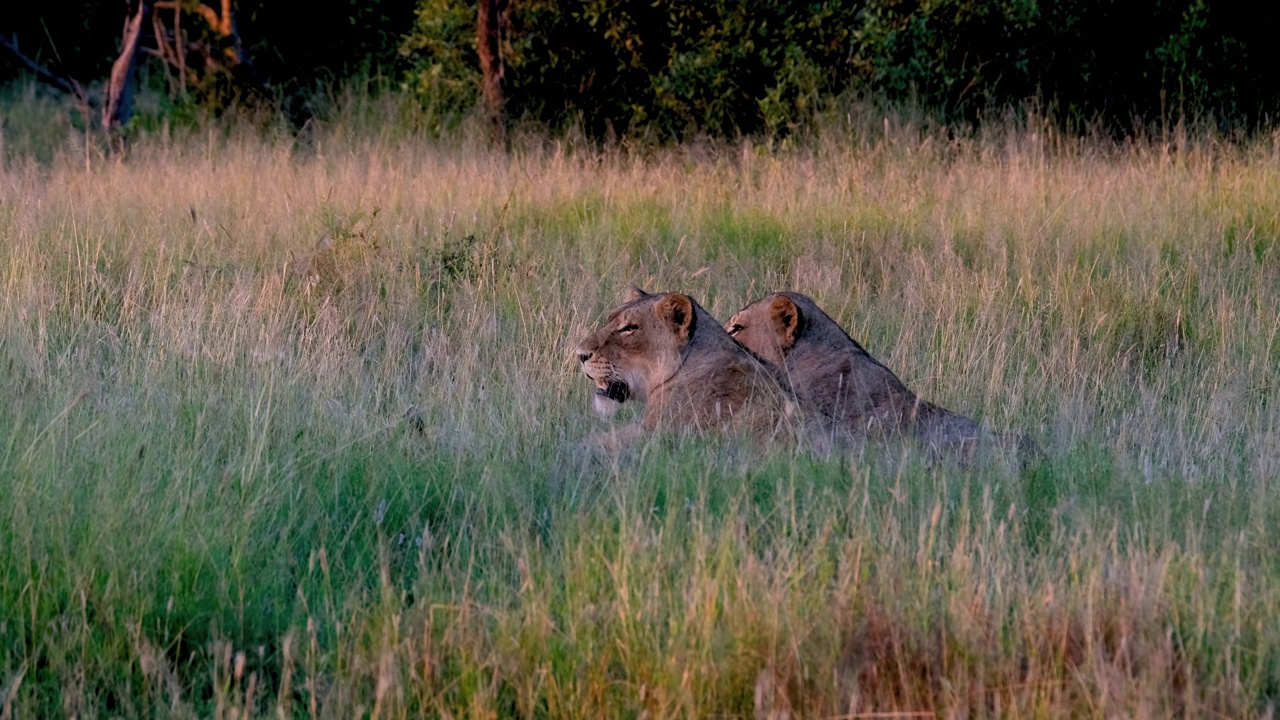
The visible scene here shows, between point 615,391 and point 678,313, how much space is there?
461 millimetres

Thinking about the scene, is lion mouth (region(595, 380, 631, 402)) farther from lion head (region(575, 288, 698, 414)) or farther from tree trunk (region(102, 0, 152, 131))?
tree trunk (region(102, 0, 152, 131))

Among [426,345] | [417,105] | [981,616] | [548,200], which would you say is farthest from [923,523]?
[417,105]

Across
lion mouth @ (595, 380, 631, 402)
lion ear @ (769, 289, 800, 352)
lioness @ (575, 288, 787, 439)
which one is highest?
lion ear @ (769, 289, 800, 352)

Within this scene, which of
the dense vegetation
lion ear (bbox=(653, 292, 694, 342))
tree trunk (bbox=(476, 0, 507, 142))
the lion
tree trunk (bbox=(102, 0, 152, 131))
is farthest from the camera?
tree trunk (bbox=(102, 0, 152, 131))

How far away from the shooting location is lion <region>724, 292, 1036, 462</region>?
5.15 meters

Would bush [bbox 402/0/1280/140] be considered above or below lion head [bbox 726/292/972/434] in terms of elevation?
above

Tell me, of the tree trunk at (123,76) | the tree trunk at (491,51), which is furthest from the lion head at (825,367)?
the tree trunk at (123,76)

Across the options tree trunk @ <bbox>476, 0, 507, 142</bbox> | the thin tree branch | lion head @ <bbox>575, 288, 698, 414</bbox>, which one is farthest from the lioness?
the thin tree branch

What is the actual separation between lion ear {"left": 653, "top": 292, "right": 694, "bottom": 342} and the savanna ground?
21.4 inches

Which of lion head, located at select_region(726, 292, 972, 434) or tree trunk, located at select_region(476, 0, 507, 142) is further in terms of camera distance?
tree trunk, located at select_region(476, 0, 507, 142)

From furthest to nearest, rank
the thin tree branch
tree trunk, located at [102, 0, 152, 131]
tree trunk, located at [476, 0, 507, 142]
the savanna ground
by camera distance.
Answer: the thin tree branch → tree trunk, located at [102, 0, 152, 131] → tree trunk, located at [476, 0, 507, 142] → the savanna ground

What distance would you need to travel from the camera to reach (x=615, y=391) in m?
6.08

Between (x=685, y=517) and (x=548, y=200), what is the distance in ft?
19.2

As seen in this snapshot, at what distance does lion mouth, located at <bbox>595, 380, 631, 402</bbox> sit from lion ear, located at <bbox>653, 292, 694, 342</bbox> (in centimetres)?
35
